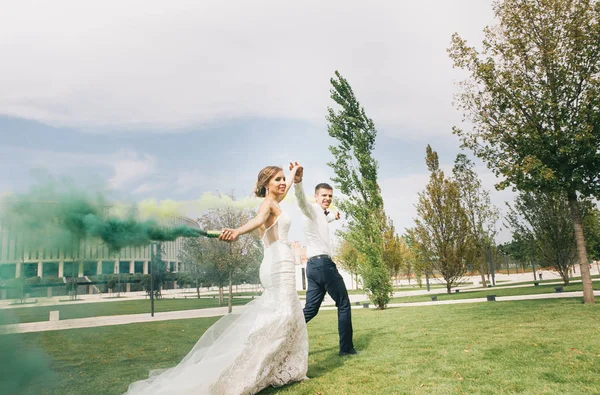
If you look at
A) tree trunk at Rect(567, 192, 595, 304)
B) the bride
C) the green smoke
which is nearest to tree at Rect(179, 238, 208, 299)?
tree trunk at Rect(567, 192, 595, 304)

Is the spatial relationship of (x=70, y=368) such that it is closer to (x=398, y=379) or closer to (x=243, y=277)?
(x=398, y=379)

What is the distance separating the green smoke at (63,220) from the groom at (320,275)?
98.8 inches

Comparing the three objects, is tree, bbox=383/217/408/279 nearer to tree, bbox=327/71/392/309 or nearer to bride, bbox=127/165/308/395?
tree, bbox=327/71/392/309

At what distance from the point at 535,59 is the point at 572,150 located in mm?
3618

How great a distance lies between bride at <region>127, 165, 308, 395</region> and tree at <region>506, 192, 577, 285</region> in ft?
83.7

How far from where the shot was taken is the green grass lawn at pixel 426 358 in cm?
490

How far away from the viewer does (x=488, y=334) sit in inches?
329

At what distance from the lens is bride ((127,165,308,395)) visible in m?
4.67

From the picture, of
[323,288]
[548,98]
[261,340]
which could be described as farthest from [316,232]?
[548,98]

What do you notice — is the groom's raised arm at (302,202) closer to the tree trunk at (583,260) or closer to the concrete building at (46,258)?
the concrete building at (46,258)

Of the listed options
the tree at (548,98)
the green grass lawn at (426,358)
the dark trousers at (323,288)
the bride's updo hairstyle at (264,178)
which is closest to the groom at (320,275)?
the dark trousers at (323,288)

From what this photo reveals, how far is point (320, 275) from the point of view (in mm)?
6914

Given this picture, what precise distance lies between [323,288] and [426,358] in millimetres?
1987

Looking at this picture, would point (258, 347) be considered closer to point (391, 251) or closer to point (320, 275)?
point (320, 275)
